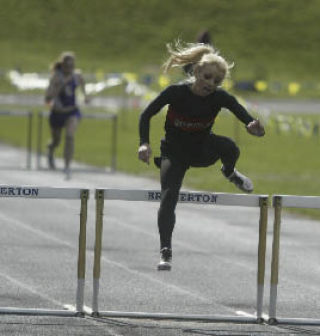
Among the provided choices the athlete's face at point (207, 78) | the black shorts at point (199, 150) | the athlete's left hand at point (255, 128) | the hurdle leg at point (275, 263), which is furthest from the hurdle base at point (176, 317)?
the athlete's face at point (207, 78)

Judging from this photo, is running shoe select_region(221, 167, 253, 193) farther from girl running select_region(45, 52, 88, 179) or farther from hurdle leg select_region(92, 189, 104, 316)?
girl running select_region(45, 52, 88, 179)

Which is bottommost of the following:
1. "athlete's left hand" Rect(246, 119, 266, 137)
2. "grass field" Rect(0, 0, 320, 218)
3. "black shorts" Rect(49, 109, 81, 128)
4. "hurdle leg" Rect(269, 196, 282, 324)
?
"hurdle leg" Rect(269, 196, 282, 324)

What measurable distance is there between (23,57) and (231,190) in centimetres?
7097

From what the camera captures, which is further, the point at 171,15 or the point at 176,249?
the point at 171,15

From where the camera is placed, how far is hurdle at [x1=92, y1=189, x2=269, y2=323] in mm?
9789

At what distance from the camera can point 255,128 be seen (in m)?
9.34

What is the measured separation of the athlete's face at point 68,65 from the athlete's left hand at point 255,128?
13.0 meters

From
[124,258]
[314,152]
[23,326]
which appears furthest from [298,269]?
[314,152]

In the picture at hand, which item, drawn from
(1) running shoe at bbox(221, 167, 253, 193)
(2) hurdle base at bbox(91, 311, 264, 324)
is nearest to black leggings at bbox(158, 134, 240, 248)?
(1) running shoe at bbox(221, 167, 253, 193)

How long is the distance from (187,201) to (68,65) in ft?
41.7

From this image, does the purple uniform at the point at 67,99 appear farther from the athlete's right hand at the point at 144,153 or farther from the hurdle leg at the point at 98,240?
the athlete's right hand at the point at 144,153

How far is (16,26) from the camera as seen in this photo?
3964 inches

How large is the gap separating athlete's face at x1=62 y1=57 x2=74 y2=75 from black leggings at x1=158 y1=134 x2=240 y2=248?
1263 centimetres

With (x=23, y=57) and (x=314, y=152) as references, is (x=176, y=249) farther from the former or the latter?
(x=23, y=57)
